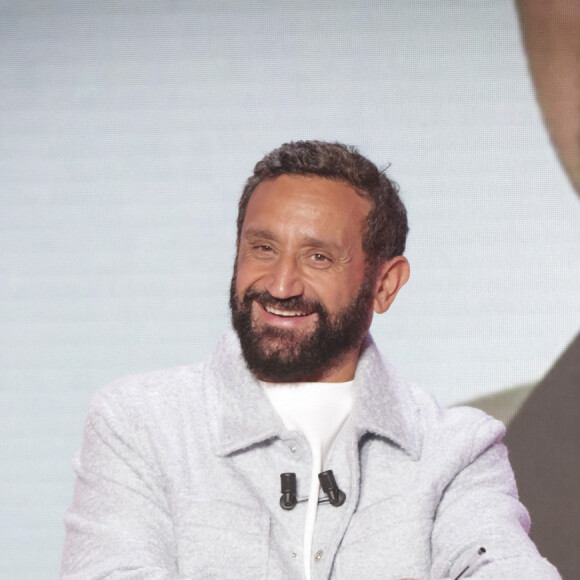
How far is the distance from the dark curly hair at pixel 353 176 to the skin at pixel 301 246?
0.02m

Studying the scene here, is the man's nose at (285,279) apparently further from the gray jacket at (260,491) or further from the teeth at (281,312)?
the gray jacket at (260,491)

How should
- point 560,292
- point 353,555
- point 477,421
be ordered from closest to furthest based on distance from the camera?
point 353,555, point 477,421, point 560,292

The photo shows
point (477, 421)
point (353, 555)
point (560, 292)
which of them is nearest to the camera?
point (353, 555)

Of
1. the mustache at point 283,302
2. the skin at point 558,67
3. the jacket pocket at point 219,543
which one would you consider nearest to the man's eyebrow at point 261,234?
the mustache at point 283,302

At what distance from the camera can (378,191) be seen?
239cm

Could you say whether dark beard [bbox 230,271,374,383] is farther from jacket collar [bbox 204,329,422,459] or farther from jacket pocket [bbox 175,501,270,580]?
jacket pocket [bbox 175,501,270,580]

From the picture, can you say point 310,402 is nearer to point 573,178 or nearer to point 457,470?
point 457,470

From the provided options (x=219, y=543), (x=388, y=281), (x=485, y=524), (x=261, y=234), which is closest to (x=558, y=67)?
(x=388, y=281)

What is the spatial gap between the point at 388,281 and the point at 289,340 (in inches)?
15.9

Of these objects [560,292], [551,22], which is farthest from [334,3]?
[560,292]

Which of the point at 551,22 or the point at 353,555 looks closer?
the point at 353,555

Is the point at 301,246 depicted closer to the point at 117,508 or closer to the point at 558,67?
the point at 117,508

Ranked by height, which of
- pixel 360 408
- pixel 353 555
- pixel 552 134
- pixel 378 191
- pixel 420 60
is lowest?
pixel 353 555

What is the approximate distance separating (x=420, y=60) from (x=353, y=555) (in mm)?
2102
